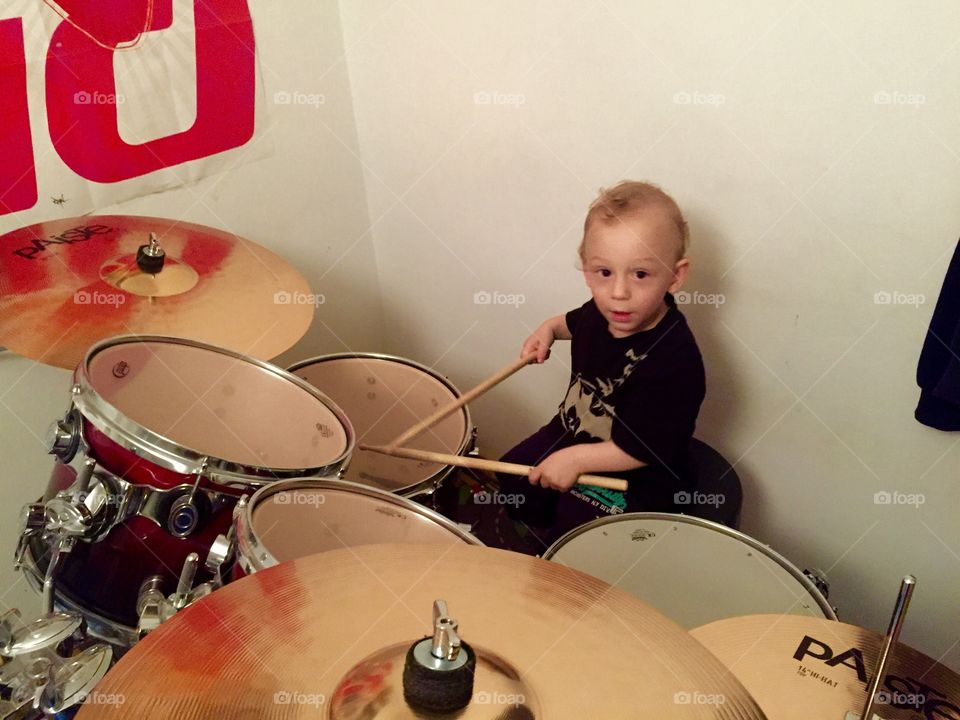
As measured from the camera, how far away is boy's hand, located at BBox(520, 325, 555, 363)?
167cm

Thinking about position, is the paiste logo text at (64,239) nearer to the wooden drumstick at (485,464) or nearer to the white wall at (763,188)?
the wooden drumstick at (485,464)

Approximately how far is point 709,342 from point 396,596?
103 cm

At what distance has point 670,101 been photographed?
1.53 meters

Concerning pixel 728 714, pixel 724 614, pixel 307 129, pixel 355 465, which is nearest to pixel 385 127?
pixel 307 129

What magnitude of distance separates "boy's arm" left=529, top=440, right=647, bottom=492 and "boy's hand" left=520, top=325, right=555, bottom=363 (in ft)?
0.90

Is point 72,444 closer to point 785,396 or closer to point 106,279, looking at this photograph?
point 106,279

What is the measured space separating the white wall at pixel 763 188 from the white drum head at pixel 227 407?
2.50ft

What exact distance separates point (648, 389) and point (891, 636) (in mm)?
684

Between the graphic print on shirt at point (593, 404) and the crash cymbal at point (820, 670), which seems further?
the graphic print on shirt at point (593, 404)

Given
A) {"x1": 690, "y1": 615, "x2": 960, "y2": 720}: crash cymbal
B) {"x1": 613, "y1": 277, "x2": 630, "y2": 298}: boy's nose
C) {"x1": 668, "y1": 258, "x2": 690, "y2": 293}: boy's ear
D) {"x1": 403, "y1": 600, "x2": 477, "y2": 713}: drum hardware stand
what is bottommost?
{"x1": 690, "y1": 615, "x2": 960, "y2": 720}: crash cymbal

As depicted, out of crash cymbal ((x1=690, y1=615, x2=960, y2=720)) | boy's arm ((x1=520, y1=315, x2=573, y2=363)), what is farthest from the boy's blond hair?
crash cymbal ((x1=690, y1=615, x2=960, y2=720))

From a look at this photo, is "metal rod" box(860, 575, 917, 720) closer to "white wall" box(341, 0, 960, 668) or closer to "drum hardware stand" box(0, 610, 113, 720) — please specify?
"white wall" box(341, 0, 960, 668)

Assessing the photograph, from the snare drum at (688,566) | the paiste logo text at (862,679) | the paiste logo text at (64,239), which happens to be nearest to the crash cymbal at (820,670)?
the paiste logo text at (862,679)

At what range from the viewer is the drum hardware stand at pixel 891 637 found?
2.52 ft
